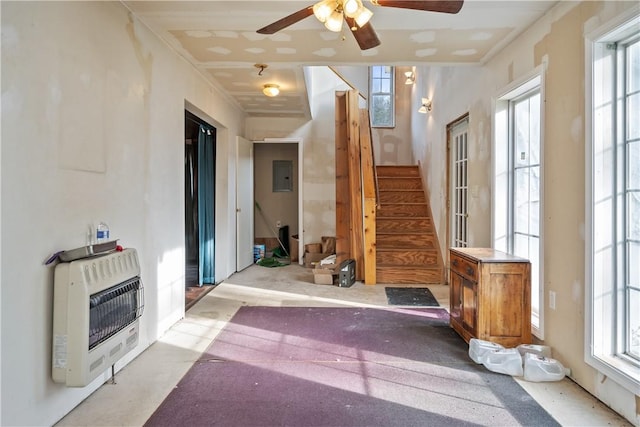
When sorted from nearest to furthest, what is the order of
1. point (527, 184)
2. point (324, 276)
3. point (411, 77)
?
point (527, 184), point (324, 276), point (411, 77)

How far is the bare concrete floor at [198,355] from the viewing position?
207 cm

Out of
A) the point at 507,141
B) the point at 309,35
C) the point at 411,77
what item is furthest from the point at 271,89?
the point at 411,77

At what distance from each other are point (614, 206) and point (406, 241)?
3621mm

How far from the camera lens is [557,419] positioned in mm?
2029

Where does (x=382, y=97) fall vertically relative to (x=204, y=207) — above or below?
above

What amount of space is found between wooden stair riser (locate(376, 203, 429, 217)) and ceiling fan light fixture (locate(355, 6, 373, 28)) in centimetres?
429

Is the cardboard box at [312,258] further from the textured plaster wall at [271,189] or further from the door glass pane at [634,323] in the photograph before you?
the door glass pane at [634,323]

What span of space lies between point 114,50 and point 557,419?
3462 millimetres

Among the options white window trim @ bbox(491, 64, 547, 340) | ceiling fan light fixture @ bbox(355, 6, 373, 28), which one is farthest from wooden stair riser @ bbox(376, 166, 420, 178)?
ceiling fan light fixture @ bbox(355, 6, 373, 28)

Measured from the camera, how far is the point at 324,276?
522 centimetres

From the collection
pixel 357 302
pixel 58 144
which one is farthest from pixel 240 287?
pixel 58 144

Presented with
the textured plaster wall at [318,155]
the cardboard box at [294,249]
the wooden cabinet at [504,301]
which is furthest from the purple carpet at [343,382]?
the cardboard box at [294,249]

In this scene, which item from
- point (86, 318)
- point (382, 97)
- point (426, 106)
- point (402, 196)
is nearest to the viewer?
point (86, 318)

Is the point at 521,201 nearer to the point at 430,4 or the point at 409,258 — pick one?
Result: the point at 430,4
